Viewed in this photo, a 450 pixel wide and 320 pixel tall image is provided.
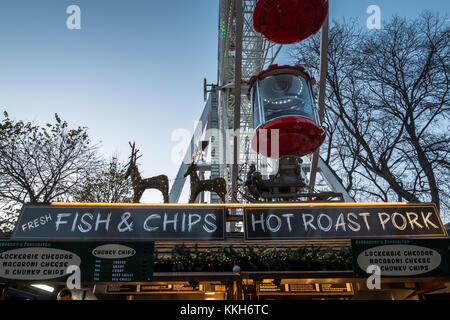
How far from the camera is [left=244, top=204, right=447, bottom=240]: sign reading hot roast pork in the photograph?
633 centimetres

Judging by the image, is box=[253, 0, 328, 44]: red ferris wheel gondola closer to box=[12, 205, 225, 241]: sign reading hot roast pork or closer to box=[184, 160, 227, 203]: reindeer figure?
box=[184, 160, 227, 203]: reindeer figure

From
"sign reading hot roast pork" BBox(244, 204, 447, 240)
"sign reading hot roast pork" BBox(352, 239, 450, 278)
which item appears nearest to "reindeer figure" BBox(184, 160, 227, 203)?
"sign reading hot roast pork" BBox(244, 204, 447, 240)

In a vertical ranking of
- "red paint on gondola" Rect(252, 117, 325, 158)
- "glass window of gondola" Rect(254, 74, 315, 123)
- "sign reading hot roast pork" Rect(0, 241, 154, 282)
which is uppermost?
"glass window of gondola" Rect(254, 74, 315, 123)

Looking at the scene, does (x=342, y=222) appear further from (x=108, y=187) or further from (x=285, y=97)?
(x=108, y=187)

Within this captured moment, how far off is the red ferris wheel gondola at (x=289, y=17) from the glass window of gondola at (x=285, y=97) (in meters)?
1.43

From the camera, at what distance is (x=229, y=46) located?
2222 cm

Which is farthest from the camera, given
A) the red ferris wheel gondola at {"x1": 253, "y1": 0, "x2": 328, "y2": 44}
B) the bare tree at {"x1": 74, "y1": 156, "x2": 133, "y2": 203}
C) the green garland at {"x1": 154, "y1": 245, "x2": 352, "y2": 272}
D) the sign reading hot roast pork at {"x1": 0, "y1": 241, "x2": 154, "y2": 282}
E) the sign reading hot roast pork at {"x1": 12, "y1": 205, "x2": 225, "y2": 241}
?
the bare tree at {"x1": 74, "y1": 156, "x2": 133, "y2": 203}

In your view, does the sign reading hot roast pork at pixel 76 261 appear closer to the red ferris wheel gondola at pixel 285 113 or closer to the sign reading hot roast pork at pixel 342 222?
the sign reading hot roast pork at pixel 342 222

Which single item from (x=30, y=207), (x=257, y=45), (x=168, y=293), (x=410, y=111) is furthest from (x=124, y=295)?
(x=257, y=45)

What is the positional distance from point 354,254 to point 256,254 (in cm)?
170

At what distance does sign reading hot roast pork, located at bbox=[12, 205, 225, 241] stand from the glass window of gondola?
4.59m

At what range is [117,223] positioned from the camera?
255 inches

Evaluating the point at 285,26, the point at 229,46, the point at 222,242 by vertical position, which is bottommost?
the point at 222,242
